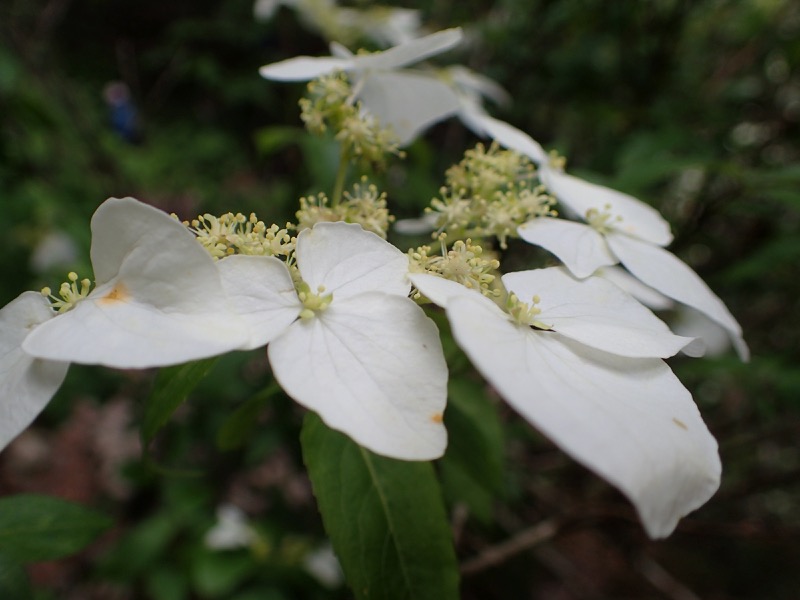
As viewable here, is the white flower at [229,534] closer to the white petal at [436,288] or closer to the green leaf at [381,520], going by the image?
the green leaf at [381,520]

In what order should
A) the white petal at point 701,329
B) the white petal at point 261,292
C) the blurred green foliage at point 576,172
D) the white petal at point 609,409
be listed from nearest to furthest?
the white petal at point 609,409
the white petal at point 261,292
the blurred green foliage at point 576,172
the white petal at point 701,329

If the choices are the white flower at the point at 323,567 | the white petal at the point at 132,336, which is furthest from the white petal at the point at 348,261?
the white flower at the point at 323,567

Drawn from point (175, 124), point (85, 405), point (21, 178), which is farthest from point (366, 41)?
point (175, 124)

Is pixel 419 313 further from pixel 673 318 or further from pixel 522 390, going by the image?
pixel 673 318

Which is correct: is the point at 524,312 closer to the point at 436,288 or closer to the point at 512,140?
the point at 436,288

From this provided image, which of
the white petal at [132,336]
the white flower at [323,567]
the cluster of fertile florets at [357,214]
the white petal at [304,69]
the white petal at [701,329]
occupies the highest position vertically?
the white petal at [304,69]

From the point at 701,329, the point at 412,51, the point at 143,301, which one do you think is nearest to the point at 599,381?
the point at 143,301
